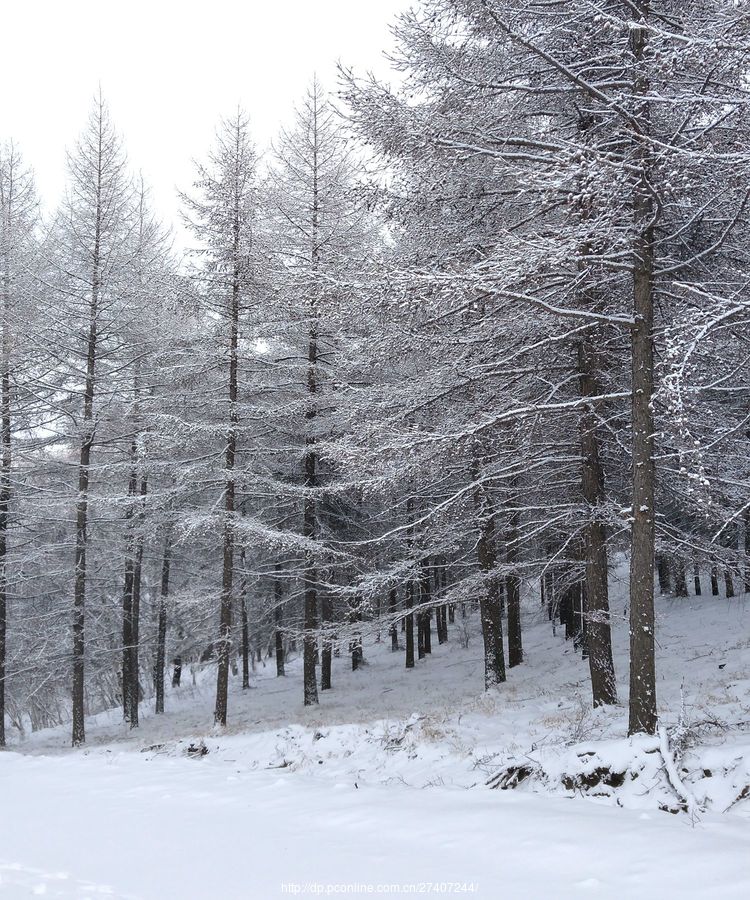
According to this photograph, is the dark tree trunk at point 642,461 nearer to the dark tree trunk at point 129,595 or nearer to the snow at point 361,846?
the snow at point 361,846

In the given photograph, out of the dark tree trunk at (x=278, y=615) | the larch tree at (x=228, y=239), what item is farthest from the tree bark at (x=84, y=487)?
the dark tree trunk at (x=278, y=615)

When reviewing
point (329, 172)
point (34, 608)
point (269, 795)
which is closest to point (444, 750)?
point (269, 795)

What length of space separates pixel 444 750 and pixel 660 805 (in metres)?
3.31

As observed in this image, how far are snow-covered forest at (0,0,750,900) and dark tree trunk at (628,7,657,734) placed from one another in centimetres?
4

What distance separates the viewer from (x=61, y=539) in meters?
23.8

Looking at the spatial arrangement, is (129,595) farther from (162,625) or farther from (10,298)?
(10,298)

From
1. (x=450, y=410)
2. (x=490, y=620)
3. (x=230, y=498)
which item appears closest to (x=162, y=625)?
(x=230, y=498)

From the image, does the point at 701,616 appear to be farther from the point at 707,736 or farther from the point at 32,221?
the point at 32,221

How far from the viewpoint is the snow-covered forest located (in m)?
5.66

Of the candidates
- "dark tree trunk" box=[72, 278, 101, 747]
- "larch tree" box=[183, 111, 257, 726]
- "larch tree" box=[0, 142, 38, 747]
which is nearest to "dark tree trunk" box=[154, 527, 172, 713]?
"dark tree trunk" box=[72, 278, 101, 747]

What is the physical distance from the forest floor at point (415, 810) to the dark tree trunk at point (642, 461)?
565 mm

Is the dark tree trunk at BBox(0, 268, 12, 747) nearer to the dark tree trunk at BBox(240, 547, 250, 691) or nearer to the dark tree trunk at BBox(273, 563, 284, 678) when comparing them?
the dark tree trunk at BBox(240, 547, 250, 691)

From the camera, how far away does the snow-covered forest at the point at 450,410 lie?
5.66 meters

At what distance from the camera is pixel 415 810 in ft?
19.0
